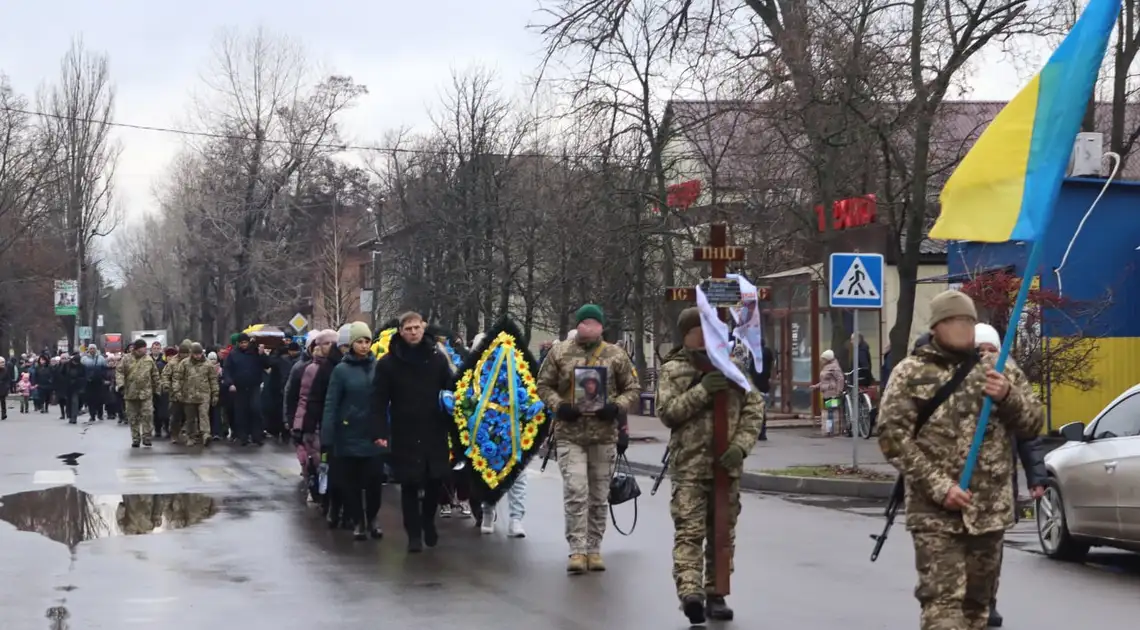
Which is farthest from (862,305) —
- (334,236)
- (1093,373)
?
(334,236)

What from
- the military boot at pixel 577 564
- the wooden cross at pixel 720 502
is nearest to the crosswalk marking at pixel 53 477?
the military boot at pixel 577 564

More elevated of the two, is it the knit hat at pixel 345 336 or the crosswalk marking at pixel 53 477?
the knit hat at pixel 345 336

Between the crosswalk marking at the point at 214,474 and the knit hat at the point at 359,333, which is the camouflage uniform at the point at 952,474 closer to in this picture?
the knit hat at the point at 359,333

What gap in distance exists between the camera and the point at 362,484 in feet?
42.1

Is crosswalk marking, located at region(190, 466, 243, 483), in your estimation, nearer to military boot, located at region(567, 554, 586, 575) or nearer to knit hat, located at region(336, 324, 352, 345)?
knit hat, located at region(336, 324, 352, 345)

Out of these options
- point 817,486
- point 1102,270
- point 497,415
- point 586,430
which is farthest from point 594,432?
point 1102,270

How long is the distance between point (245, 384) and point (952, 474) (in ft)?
70.5

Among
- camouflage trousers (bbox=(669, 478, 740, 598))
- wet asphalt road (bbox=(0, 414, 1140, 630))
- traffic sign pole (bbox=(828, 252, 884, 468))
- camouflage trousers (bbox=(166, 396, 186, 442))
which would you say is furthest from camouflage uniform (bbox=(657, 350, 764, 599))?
camouflage trousers (bbox=(166, 396, 186, 442))

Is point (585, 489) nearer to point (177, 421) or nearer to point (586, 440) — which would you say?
point (586, 440)

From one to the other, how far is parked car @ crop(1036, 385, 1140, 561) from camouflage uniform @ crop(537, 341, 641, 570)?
310 cm

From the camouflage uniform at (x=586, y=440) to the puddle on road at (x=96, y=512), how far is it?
4479 millimetres

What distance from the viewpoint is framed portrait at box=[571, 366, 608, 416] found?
35.1ft

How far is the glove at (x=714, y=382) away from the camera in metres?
8.46

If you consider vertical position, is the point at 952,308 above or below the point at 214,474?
above
